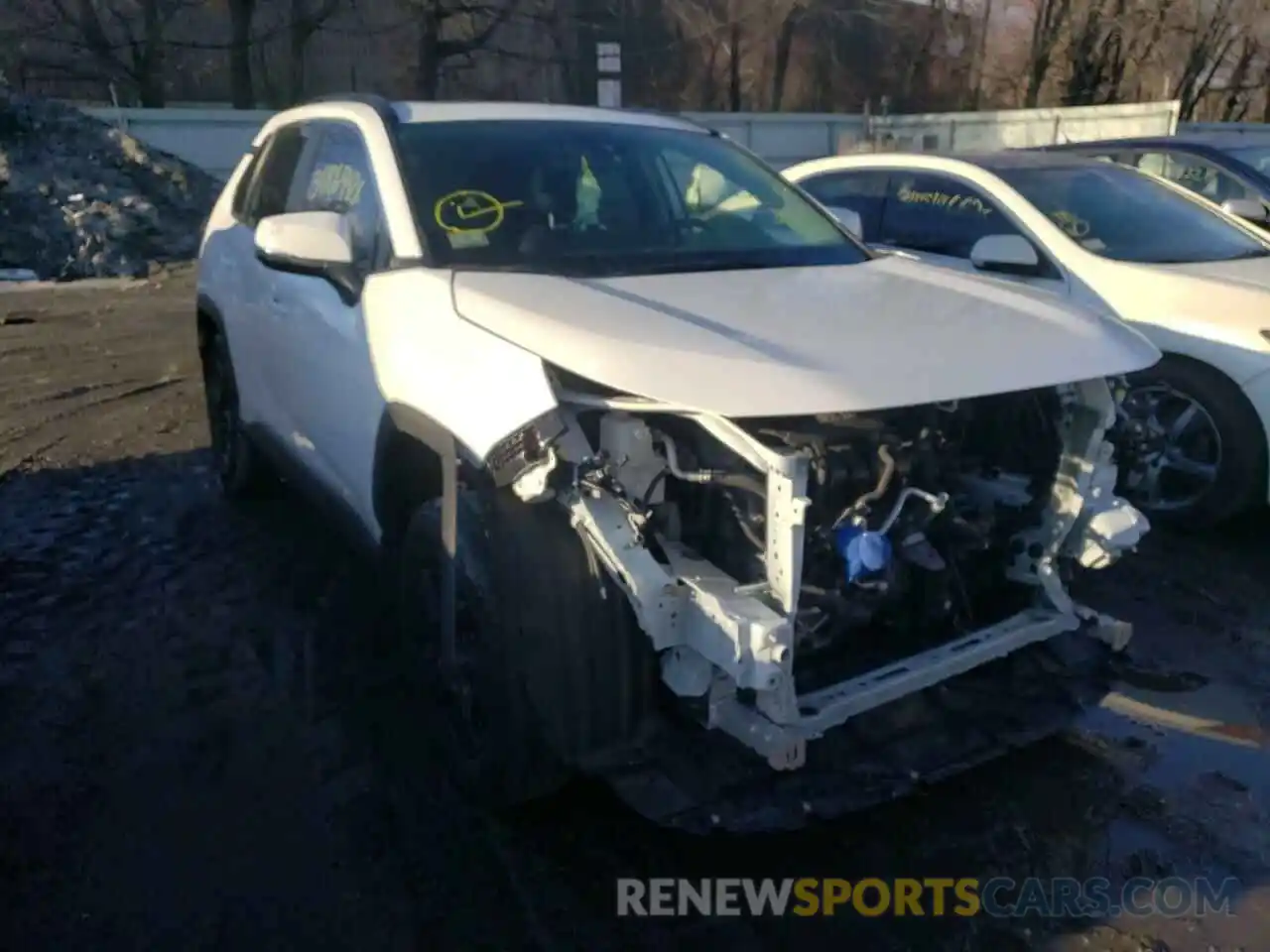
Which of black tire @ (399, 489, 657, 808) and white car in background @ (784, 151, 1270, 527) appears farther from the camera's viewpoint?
white car in background @ (784, 151, 1270, 527)

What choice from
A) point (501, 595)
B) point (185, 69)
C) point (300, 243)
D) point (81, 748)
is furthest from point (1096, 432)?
point (185, 69)

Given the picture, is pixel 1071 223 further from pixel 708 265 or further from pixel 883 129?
pixel 883 129

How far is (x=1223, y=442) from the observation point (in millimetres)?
4988

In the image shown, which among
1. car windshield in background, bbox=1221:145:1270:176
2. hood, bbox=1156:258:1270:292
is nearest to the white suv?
hood, bbox=1156:258:1270:292

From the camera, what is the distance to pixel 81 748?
11.5 feet

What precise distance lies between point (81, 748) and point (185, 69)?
38.3 meters

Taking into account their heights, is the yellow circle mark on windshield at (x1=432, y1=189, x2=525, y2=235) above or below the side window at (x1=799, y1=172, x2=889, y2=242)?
above

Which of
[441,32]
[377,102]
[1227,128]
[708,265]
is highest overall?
[377,102]

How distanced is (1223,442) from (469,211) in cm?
342

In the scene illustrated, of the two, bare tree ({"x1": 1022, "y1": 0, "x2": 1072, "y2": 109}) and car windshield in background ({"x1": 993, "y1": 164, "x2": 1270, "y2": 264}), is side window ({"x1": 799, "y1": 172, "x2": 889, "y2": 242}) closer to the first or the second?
car windshield in background ({"x1": 993, "y1": 164, "x2": 1270, "y2": 264})

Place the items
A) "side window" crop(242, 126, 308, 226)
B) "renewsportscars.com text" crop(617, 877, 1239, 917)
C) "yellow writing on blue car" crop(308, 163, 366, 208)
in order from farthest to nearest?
"side window" crop(242, 126, 308, 226), "yellow writing on blue car" crop(308, 163, 366, 208), "renewsportscars.com text" crop(617, 877, 1239, 917)

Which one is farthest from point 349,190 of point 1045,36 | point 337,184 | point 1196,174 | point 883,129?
point 1045,36

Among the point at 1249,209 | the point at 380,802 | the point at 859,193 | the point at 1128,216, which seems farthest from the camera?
the point at 1249,209

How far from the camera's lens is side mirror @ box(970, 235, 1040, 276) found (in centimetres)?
557
